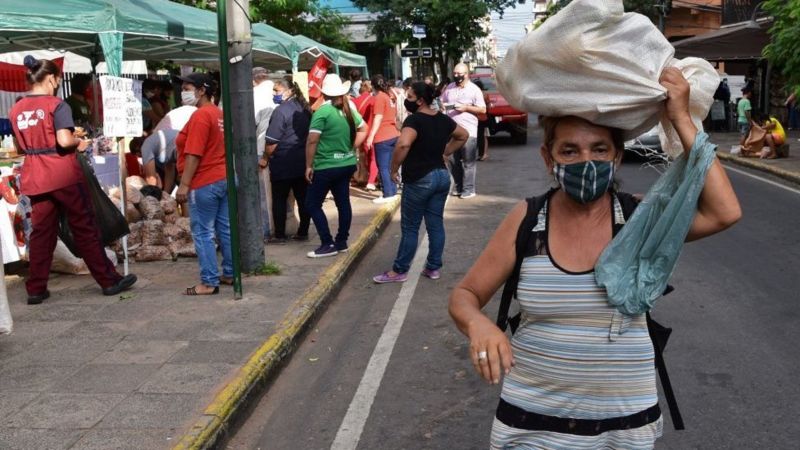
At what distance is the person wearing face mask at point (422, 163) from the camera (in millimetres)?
7844

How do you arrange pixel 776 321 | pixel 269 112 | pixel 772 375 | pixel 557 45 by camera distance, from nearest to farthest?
1. pixel 557 45
2. pixel 772 375
3. pixel 776 321
4. pixel 269 112

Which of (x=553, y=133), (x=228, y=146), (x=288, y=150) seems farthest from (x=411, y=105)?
(x=553, y=133)

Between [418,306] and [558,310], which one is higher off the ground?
[558,310]

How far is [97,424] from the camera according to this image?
15.2 ft

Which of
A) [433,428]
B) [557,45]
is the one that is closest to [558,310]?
[557,45]

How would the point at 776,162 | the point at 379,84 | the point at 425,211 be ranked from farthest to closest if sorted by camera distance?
the point at 776,162, the point at 379,84, the point at 425,211

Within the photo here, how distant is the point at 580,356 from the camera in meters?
2.41

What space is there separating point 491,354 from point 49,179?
19.4ft

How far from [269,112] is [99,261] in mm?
3488

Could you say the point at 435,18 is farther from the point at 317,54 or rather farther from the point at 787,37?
the point at 787,37

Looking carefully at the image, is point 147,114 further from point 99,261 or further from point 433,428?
point 433,428

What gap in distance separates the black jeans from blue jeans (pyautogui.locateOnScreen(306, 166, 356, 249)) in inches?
28.5

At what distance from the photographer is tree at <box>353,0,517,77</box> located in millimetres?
38500

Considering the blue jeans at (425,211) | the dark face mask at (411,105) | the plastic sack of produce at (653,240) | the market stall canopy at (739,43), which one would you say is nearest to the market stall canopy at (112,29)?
the dark face mask at (411,105)
